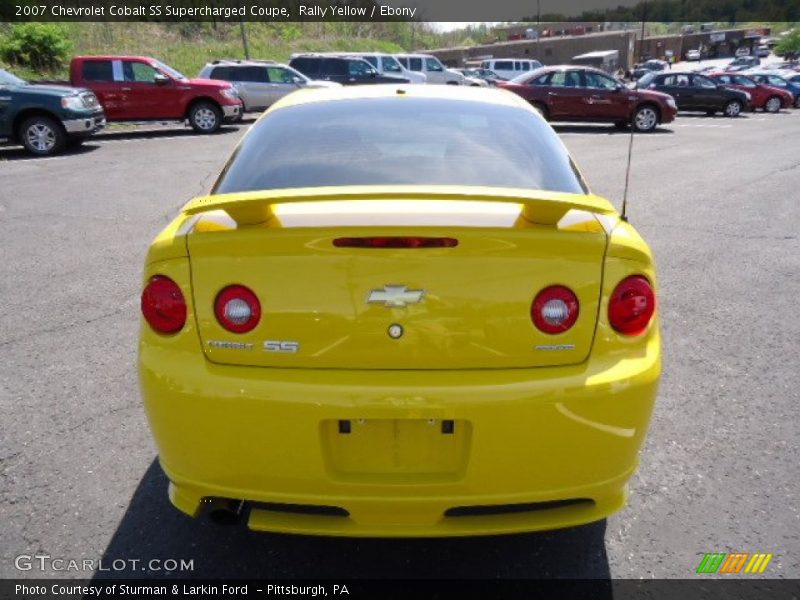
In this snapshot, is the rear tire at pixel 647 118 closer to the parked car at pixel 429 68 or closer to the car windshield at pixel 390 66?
the car windshield at pixel 390 66

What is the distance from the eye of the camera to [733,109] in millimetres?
24156

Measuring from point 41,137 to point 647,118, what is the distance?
629 inches

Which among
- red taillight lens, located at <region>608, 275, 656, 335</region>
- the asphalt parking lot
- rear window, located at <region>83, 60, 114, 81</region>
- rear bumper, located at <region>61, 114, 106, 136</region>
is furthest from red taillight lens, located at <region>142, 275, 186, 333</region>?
rear window, located at <region>83, 60, 114, 81</region>

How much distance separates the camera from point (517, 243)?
2025 millimetres

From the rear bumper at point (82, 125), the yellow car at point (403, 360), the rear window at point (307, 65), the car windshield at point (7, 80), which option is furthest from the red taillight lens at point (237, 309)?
the rear window at point (307, 65)

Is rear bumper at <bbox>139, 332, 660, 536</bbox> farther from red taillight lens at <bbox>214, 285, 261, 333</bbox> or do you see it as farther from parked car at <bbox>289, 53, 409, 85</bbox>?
parked car at <bbox>289, 53, 409, 85</bbox>

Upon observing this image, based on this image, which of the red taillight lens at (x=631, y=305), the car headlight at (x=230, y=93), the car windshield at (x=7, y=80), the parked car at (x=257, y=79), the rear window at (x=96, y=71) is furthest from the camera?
the parked car at (x=257, y=79)

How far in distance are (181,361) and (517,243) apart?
1143 mm

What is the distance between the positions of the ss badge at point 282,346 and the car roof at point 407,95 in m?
1.67

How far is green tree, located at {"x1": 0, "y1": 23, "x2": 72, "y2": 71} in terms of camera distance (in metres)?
24.7

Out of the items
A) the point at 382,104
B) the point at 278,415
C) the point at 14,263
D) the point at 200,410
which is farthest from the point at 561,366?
the point at 14,263

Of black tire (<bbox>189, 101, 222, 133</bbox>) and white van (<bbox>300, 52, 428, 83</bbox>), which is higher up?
white van (<bbox>300, 52, 428, 83</bbox>)

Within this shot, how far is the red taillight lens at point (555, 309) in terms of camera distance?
204 cm

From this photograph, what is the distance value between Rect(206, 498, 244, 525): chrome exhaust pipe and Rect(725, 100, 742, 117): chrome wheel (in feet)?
86.6
